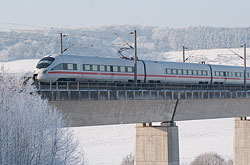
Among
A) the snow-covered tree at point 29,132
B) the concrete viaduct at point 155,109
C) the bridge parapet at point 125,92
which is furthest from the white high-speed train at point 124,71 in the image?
the snow-covered tree at point 29,132

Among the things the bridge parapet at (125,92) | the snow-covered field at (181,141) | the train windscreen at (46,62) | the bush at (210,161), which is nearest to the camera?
the bridge parapet at (125,92)

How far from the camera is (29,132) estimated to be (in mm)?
33125

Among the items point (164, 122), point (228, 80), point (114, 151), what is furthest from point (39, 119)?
point (114, 151)

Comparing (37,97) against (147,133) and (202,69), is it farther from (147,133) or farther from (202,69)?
(202,69)

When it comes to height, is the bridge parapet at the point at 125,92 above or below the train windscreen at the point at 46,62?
below

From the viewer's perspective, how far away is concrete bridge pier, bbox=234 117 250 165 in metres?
64.7

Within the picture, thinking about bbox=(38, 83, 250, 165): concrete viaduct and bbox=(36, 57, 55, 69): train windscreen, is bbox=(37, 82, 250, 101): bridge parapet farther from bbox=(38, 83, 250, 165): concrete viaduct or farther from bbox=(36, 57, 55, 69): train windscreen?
bbox=(36, 57, 55, 69): train windscreen

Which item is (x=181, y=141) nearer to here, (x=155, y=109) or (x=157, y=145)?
(x=157, y=145)

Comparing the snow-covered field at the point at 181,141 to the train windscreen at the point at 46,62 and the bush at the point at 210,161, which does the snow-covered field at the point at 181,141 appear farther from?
the train windscreen at the point at 46,62

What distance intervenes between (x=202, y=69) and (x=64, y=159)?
36229 mm

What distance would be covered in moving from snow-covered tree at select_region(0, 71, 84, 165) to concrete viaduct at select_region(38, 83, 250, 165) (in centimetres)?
389

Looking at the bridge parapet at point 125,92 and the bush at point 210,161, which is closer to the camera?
the bridge parapet at point 125,92

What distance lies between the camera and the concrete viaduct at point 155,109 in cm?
4178

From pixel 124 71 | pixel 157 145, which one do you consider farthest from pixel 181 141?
pixel 157 145
